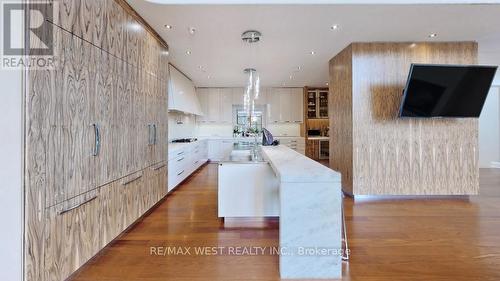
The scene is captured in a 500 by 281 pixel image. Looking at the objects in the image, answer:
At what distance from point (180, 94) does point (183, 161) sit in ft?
5.56

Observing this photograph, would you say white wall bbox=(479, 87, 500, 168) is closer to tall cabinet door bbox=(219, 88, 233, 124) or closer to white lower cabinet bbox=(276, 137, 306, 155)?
white lower cabinet bbox=(276, 137, 306, 155)

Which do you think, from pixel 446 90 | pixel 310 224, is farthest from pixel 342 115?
pixel 310 224

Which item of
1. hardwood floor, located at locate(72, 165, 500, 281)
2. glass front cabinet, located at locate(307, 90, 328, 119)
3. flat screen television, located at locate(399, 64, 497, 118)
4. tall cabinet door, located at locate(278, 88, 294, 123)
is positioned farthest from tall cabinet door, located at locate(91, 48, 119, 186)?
glass front cabinet, located at locate(307, 90, 328, 119)

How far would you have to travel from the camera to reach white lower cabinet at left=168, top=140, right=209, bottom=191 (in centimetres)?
461

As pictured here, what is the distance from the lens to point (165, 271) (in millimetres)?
2221

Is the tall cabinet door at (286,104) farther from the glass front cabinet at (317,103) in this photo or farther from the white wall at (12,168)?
the white wall at (12,168)

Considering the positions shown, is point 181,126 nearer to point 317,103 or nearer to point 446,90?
point 317,103

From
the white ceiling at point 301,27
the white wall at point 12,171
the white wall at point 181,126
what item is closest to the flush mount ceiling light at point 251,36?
the white ceiling at point 301,27

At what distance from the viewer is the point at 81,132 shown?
83.5 inches

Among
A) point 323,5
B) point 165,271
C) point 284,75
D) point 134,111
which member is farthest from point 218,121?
point 165,271

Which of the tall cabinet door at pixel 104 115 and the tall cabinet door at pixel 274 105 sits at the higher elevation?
the tall cabinet door at pixel 274 105

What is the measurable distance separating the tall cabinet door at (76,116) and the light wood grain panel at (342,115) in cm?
372

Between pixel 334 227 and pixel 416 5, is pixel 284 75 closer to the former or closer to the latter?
pixel 416 5

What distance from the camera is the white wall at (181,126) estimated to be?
6.28 m
